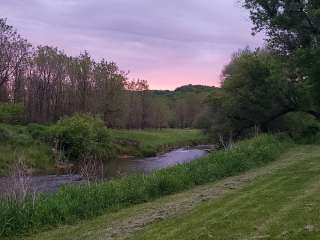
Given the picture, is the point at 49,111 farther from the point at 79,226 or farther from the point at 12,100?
the point at 79,226

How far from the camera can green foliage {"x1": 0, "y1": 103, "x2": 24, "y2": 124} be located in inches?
2279

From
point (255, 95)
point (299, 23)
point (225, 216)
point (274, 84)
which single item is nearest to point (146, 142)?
point (255, 95)

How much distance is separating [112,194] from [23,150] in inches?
1153

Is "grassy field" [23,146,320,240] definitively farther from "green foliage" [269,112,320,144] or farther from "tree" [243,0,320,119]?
"green foliage" [269,112,320,144]

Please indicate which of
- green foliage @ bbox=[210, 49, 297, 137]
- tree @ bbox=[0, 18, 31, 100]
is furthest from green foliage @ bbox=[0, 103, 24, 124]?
green foliage @ bbox=[210, 49, 297, 137]

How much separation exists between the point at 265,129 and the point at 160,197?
27.5 meters

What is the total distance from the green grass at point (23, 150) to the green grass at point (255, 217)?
1040 inches

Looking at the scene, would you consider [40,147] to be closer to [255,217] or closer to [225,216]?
[225,216]

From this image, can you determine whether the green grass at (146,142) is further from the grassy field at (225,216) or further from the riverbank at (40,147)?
the grassy field at (225,216)

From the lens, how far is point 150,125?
10006 cm

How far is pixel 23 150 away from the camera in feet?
141

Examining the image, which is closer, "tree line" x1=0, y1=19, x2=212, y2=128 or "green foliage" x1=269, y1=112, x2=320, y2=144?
"green foliage" x1=269, y1=112, x2=320, y2=144

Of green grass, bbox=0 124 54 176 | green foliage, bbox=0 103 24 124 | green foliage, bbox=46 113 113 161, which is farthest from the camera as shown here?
green foliage, bbox=0 103 24 124

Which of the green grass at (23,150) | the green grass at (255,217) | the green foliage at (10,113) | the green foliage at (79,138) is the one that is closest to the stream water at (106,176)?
the green grass at (23,150)
